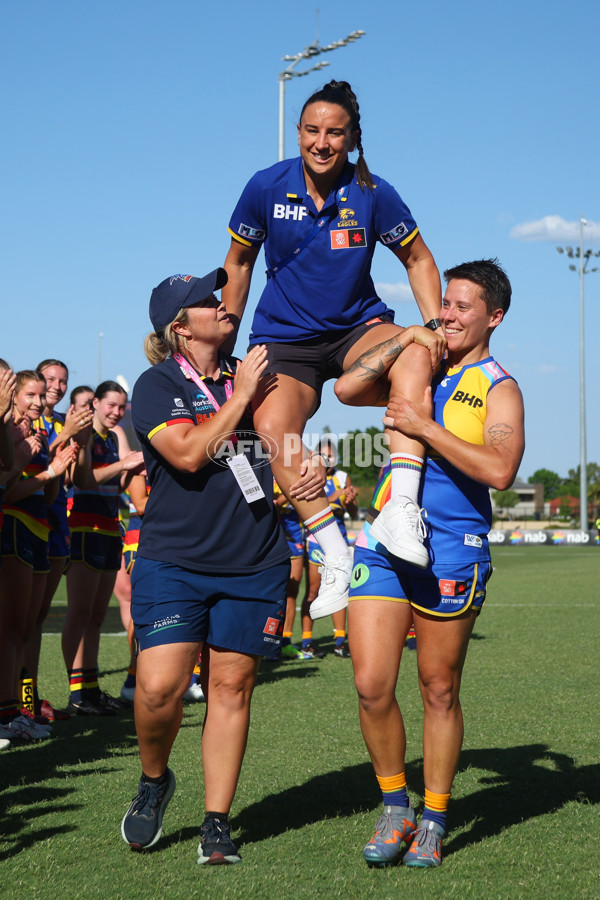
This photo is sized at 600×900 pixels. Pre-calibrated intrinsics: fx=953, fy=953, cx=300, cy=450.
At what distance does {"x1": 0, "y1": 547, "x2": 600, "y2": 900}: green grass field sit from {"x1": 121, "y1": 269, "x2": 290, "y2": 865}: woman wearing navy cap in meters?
0.29

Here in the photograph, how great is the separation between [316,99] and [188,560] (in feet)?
6.79

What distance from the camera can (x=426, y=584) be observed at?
3.93 m

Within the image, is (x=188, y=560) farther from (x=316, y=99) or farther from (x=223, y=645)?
(x=316, y=99)

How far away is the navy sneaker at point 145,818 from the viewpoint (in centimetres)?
392

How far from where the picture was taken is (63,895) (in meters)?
3.44

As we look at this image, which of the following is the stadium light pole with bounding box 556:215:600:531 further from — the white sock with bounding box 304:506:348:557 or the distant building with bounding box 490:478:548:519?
the distant building with bounding box 490:478:548:519

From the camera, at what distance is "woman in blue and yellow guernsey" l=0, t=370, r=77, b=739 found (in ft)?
20.1

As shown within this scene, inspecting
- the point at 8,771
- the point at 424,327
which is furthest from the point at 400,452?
the point at 8,771

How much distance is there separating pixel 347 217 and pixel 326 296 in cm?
36

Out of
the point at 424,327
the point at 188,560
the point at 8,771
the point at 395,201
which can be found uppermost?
the point at 395,201

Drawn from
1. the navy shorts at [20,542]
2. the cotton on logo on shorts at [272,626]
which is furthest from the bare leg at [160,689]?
the navy shorts at [20,542]

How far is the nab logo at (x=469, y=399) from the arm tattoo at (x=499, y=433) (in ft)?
0.53

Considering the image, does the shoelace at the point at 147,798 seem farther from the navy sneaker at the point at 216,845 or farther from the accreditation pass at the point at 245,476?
the accreditation pass at the point at 245,476

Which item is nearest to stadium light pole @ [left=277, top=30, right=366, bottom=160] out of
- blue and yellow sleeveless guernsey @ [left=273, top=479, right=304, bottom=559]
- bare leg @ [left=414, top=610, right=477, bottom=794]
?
blue and yellow sleeveless guernsey @ [left=273, top=479, right=304, bottom=559]
